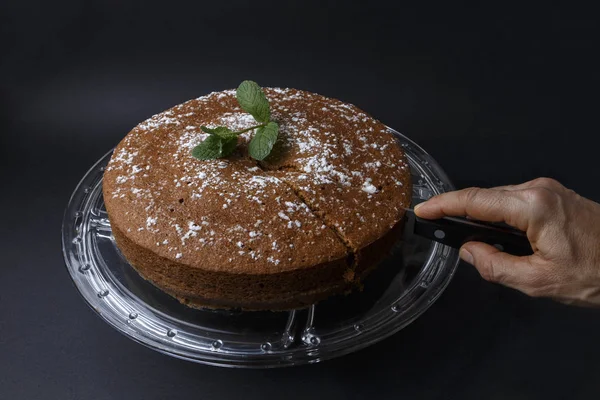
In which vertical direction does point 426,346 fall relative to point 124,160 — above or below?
below

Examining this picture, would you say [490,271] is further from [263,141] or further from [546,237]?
[263,141]

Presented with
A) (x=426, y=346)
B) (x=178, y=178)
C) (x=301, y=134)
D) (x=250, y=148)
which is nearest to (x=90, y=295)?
(x=178, y=178)

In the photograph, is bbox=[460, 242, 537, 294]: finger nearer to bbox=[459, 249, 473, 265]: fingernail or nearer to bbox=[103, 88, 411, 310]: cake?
bbox=[459, 249, 473, 265]: fingernail

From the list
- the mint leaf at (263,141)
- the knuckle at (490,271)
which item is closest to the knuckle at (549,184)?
the knuckle at (490,271)

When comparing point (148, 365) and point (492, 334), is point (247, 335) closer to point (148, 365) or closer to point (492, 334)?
point (148, 365)

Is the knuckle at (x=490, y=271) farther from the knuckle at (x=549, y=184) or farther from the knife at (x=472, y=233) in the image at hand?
the knuckle at (x=549, y=184)

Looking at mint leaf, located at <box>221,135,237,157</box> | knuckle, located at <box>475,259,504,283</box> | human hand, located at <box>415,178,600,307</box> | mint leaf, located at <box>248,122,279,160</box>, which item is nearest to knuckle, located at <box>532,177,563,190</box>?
human hand, located at <box>415,178,600,307</box>

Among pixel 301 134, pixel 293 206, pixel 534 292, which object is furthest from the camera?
pixel 301 134
